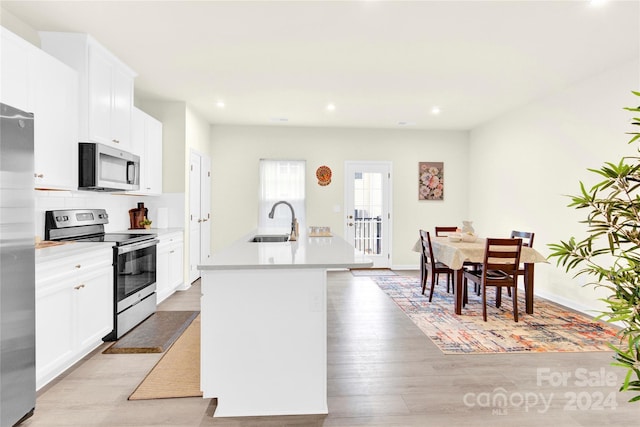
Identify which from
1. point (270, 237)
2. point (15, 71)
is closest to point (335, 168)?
point (270, 237)

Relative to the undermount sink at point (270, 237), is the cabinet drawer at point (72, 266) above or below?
below

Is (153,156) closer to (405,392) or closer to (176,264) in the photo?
(176,264)

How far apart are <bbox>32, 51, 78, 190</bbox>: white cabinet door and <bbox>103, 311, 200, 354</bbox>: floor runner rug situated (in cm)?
144

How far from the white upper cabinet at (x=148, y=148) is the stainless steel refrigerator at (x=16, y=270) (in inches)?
85.4

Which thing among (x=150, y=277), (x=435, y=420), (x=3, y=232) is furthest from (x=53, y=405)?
(x=435, y=420)

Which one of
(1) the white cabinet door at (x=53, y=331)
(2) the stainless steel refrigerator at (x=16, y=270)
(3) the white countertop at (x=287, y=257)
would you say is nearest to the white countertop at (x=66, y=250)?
(1) the white cabinet door at (x=53, y=331)

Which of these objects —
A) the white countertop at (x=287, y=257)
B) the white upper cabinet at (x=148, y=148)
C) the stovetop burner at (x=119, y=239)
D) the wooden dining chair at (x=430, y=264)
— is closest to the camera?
the white countertop at (x=287, y=257)

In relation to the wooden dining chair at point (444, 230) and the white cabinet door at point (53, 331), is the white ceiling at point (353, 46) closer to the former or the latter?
the wooden dining chair at point (444, 230)

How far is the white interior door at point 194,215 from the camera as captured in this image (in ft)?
17.1

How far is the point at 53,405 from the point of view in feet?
7.04

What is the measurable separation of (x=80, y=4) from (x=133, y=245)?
201cm

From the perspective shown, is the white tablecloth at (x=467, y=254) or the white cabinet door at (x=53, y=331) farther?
the white tablecloth at (x=467, y=254)

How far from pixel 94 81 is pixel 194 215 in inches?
101

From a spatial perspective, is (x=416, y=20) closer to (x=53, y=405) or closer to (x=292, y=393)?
(x=292, y=393)
